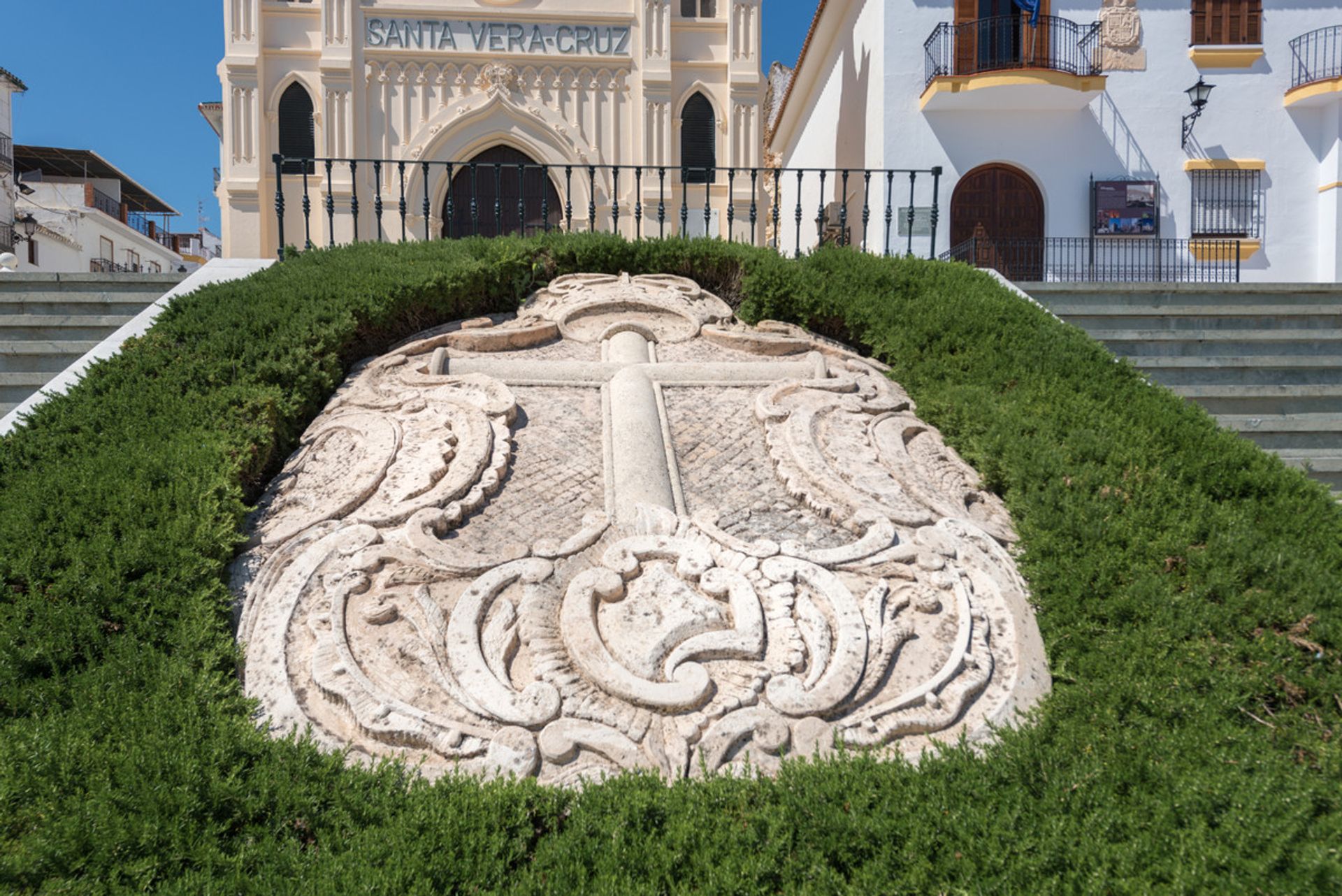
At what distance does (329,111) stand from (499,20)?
391 centimetres

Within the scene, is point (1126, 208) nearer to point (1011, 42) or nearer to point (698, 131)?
point (1011, 42)

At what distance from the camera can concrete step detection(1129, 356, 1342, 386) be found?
232 inches

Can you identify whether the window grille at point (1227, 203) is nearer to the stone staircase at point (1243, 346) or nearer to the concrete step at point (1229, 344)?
the stone staircase at point (1243, 346)

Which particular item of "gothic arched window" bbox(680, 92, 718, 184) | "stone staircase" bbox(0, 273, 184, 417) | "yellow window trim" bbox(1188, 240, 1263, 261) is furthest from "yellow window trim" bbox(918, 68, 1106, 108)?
"stone staircase" bbox(0, 273, 184, 417)

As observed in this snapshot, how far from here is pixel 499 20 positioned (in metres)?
17.2

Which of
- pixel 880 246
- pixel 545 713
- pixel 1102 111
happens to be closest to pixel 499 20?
pixel 880 246

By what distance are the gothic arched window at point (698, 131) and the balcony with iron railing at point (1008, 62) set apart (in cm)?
484

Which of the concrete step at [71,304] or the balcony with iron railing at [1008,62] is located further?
the balcony with iron railing at [1008,62]

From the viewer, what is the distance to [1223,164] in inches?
581

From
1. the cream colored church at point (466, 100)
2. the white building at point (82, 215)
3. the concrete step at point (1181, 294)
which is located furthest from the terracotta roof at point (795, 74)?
the white building at point (82, 215)

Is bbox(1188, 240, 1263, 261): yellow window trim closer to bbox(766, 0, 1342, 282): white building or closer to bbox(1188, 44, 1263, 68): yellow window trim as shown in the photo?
bbox(766, 0, 1342, 282): white building

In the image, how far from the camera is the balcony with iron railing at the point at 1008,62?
46.1 feet

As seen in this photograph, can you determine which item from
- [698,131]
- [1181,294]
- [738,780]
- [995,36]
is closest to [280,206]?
[738,780]

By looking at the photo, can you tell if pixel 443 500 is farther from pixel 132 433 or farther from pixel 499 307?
pixel 499 307
